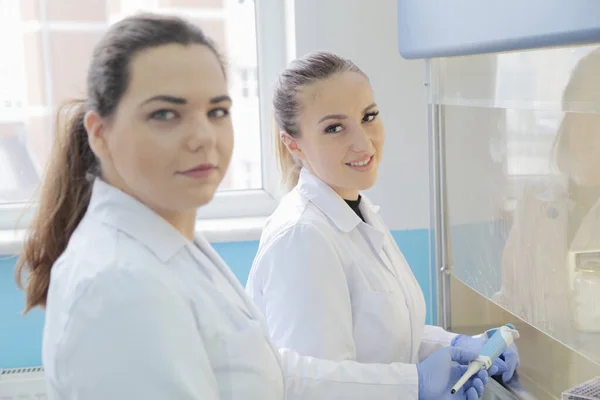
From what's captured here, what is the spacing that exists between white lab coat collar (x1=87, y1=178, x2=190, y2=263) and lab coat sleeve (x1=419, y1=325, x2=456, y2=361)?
26.7 inches

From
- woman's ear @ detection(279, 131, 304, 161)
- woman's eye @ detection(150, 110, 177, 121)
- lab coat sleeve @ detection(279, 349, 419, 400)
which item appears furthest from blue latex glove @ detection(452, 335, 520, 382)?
woman's eye @ detection(150, 110, 177, 121)

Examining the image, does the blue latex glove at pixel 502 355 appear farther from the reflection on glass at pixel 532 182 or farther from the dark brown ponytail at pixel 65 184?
the dark brown ponytail at pixel 65 184

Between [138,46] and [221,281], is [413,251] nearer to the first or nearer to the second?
[221,281]

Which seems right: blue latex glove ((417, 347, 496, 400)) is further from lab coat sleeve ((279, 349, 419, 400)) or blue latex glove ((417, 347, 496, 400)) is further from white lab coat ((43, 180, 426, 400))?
white lab coat ((43, 180, 426, 400))

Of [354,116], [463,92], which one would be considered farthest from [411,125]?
[354,116]

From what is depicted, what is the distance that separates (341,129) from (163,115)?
0.51 metres

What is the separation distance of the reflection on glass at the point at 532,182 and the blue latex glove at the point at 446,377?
13 centimetres

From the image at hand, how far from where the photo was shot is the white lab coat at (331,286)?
1025 mm

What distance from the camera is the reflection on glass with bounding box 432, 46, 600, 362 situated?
947 mm

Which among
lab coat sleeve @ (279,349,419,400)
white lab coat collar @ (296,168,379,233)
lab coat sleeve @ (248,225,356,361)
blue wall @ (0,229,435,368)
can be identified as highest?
white lab coat collar @ (296,168,379,233)

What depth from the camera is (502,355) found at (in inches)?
48.1

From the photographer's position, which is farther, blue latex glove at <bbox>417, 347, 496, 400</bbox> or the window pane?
the window pane

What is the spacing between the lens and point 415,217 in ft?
6.13

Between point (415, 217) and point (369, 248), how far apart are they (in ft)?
2.38
